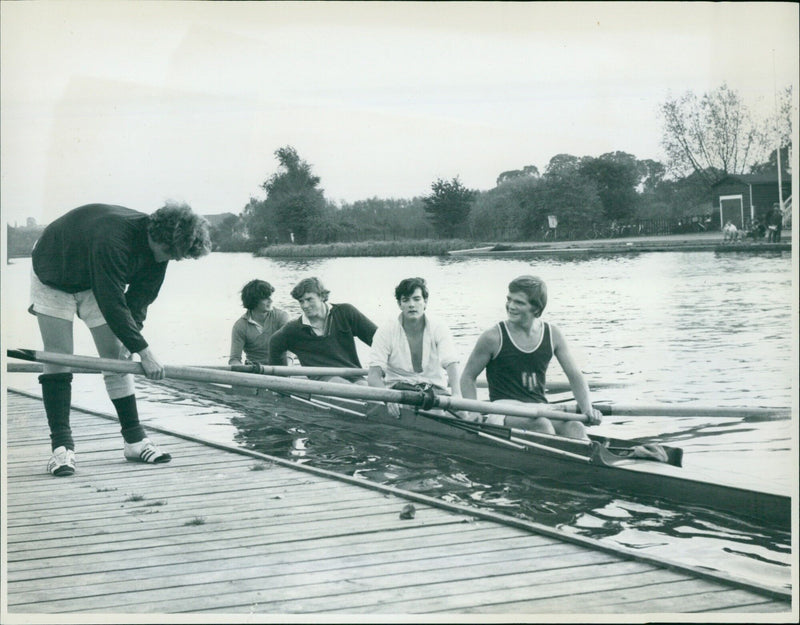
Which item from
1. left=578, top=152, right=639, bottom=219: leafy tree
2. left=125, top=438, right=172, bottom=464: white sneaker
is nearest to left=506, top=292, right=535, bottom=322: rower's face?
left=578, top=152, right=639, bottom=219: leafy tree

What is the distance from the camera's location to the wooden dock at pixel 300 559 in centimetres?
242

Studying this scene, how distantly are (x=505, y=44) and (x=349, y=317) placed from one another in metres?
2.85

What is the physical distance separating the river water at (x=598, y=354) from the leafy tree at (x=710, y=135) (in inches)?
15.8

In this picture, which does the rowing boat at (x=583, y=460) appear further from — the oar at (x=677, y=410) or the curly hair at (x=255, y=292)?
the curly hair at (x=255, y=292)

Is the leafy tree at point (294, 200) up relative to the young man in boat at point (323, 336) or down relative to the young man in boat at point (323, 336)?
up

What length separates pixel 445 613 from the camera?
2.39m

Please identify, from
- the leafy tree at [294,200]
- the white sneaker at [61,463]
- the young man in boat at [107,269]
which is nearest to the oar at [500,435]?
the leafy tree at [294,200]

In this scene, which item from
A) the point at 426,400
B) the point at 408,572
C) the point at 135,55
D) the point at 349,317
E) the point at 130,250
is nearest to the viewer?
the point at 408,572

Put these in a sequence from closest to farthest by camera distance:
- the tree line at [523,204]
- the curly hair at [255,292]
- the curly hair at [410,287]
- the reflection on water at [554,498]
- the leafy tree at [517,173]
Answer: the reflection on water at [554,498], the tree line at [523,204], the leafy tree at [517,173], the curly hair at [410,287], the curly hair at [255,292]

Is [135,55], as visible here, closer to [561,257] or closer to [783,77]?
[783,77]

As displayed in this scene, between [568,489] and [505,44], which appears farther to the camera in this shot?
[568,489]

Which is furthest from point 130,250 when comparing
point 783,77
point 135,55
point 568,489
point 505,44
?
point 783,77

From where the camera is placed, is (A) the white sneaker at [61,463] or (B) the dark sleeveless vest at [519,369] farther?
(B) the dark sleeveless vest at [519,369]

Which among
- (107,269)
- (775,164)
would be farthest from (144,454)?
(775,164)
